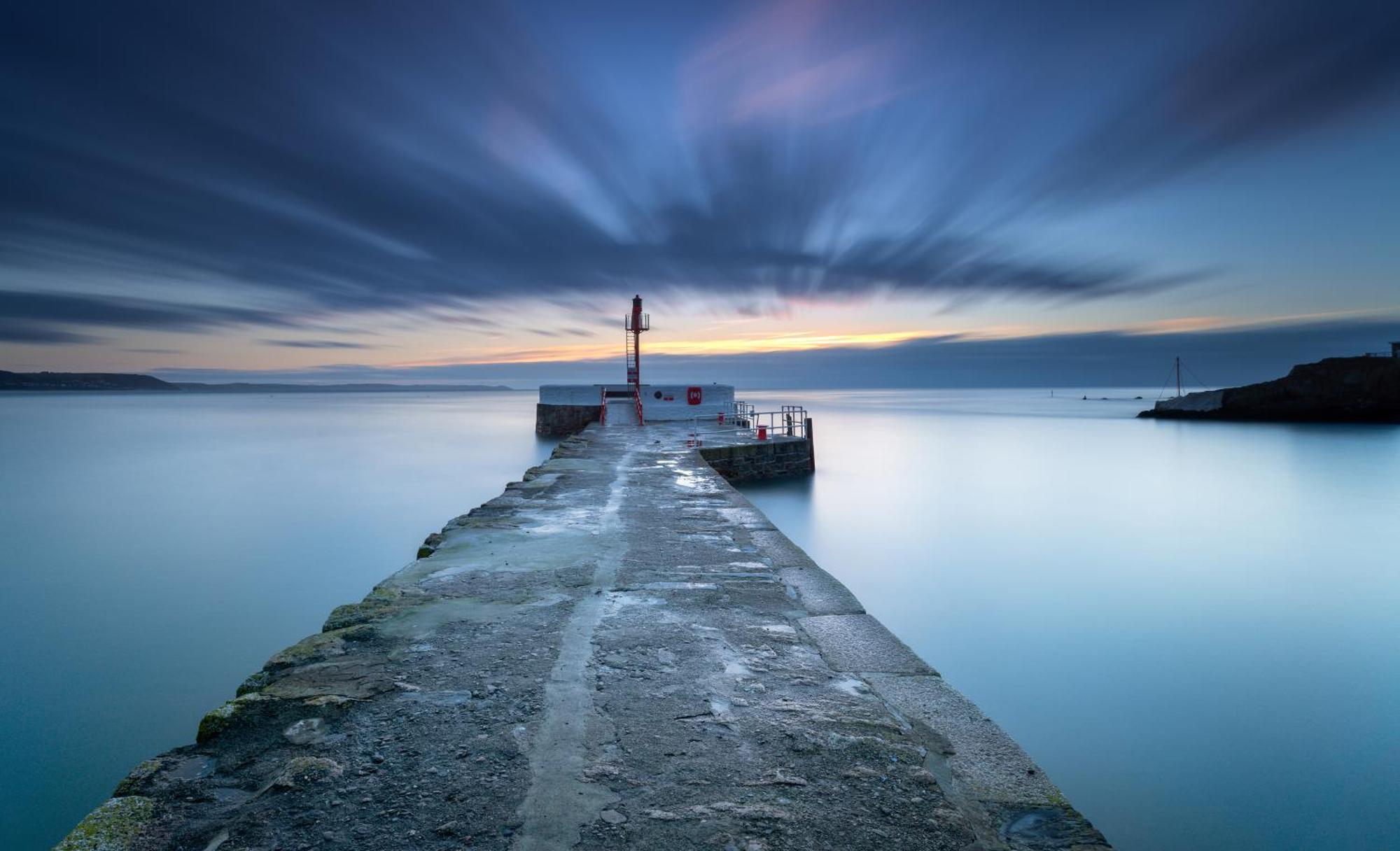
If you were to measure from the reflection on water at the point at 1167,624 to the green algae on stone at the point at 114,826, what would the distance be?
4.94 meters

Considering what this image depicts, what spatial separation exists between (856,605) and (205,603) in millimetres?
8596

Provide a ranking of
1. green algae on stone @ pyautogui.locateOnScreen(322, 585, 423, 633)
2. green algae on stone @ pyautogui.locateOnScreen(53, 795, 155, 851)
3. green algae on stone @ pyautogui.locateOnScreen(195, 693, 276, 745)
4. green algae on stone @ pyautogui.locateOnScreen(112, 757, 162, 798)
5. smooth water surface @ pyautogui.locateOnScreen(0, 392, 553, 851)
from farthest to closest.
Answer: smooth water surface @ pyautogui.locateOnScreen(0, 392, 553, 851)
green algae on stone @ pyautogui.locateOnScreen(322, 585, 423, 633)
green algae on stone @ pyautogui.locateOnScreen(195, 693, 276, 745)
green algae on stone @ pyautogui.locateOnScreen(112, 757, 162, 798)
green algae on stone @ pyautogui.locateOnScreen(53, 795, 155, 851)

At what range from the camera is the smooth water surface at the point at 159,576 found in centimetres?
502

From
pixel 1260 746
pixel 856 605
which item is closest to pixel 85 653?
pixel 856 605

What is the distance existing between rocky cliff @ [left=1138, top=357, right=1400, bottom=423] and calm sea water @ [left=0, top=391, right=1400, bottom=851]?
17.3 m

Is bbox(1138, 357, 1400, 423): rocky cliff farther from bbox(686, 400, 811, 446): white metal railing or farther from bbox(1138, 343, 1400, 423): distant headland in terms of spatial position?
bbox(686, 400, 811, 446): white metal railing

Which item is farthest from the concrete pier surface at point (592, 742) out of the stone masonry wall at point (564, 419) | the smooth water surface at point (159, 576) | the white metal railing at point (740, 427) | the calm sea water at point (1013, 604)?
the stone masonry wall at point (564, 419)

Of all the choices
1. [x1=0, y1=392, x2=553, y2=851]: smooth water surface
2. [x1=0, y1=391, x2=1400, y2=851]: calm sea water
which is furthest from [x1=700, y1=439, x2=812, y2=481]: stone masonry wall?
[x1=0, y1=392, x2=553, y2=851]: smooth water surface

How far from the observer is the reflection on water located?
441cm

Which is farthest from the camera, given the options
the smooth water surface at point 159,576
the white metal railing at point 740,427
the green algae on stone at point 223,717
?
the white metal railing at point 740,427

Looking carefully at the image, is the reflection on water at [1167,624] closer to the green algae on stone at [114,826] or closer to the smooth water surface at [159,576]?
the green algae on stone at [114,826]

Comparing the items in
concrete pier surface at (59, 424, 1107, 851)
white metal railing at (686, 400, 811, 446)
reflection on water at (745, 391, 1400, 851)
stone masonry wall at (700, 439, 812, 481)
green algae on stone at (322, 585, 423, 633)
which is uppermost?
white metal railing at (686, 400, 811, 446)

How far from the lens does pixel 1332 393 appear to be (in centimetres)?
3453

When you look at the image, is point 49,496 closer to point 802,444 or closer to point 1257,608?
point 802,444
